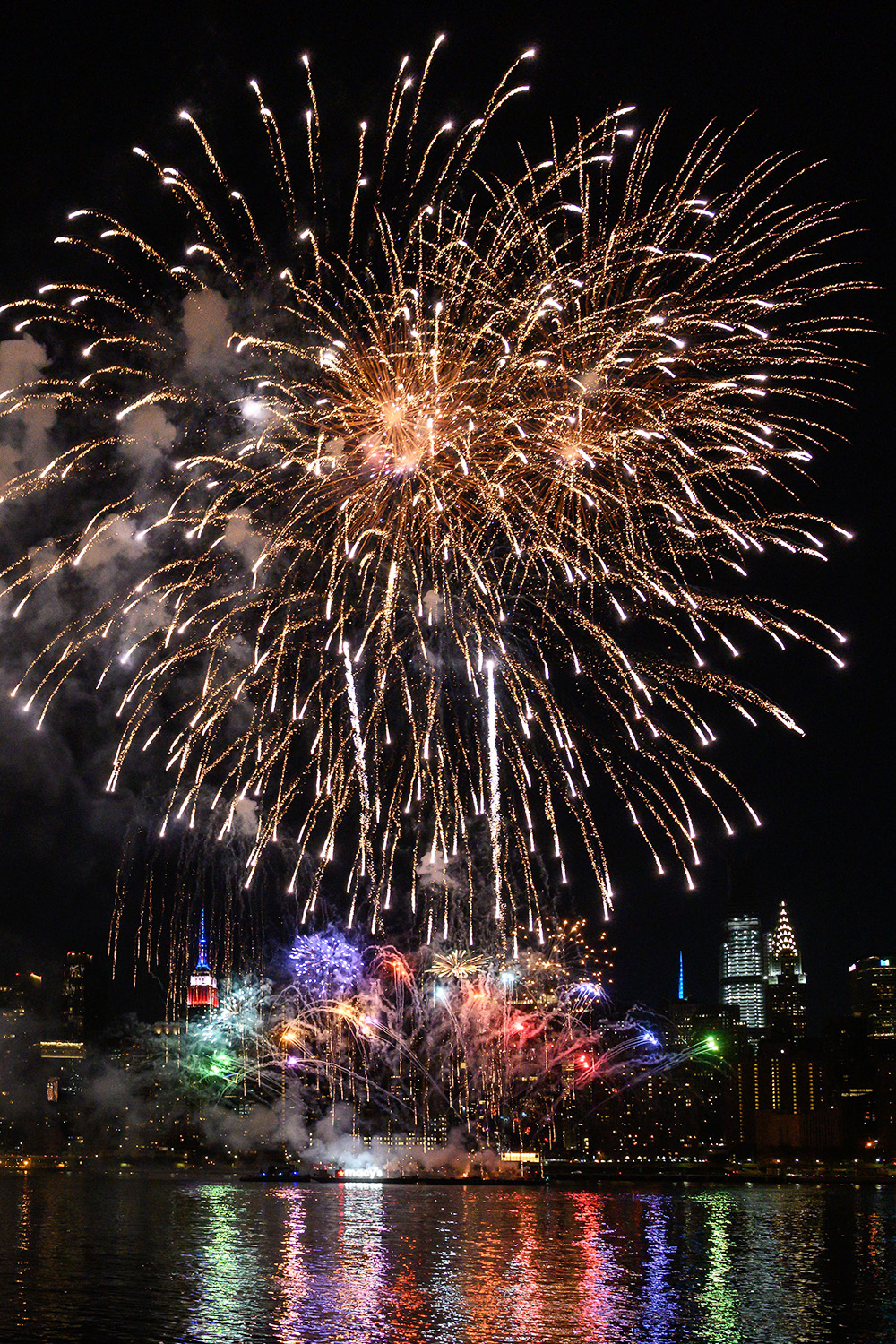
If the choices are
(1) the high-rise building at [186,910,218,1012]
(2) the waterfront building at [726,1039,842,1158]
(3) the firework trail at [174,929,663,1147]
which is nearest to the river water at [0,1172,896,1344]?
(3) the firework trail at [174,929,663,1147]

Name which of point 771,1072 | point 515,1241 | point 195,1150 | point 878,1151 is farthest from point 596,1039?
point 771,1072

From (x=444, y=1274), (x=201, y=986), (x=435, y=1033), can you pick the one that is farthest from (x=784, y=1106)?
(x=444, y=1274)

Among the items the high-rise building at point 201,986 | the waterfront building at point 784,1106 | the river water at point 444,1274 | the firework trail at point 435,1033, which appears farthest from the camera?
the waterfront building at point 784,1106

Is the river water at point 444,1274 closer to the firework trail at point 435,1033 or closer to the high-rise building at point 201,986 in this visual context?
the firework trail at point 435,1033

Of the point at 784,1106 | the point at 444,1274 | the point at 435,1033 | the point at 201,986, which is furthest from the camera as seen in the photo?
the point at 784,1106

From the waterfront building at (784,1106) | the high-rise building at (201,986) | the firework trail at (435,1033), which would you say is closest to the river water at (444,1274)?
the firework trail at (435,1033)

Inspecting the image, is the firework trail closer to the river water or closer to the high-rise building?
the river water

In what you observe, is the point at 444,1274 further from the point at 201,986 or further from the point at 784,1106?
the point at 784,1106

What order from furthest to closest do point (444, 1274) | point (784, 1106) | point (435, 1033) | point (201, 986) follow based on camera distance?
1. point (784, 1106)
2. point (201, 986)
3. point (435, 1033)
4. point (444, 1274)
